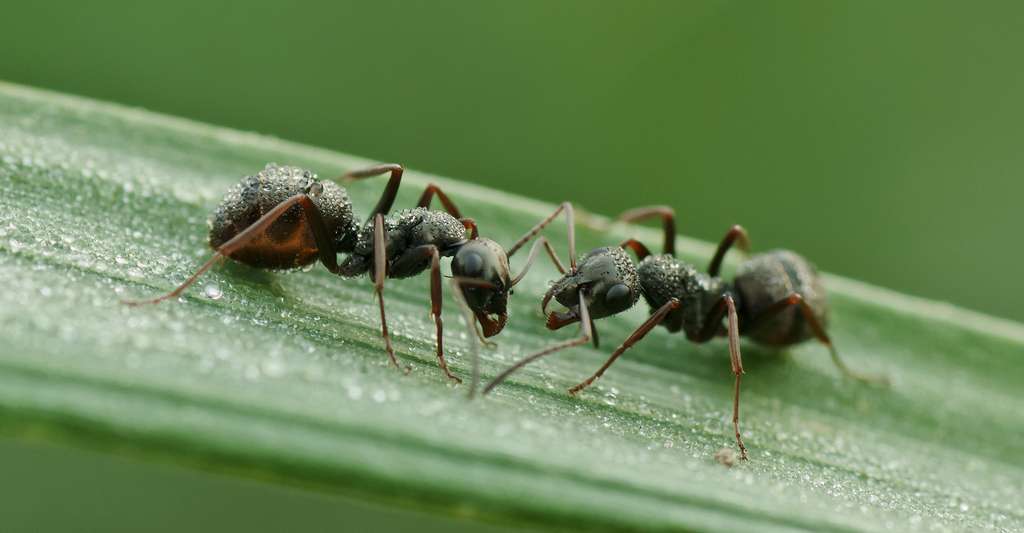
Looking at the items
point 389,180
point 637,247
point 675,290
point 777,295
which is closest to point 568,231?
point 637,247

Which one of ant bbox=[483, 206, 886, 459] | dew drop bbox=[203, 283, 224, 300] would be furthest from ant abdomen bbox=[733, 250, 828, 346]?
dew drop bbox=[203, 283, 224, 300]

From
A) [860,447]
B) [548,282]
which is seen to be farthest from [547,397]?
[860,447]

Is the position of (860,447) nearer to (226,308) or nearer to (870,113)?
(226,308)

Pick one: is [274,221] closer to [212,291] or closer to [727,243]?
[212,291]

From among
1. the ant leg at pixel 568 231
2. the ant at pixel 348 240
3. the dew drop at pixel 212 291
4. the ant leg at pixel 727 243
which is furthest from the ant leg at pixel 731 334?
the dew drop at pixel 212 291

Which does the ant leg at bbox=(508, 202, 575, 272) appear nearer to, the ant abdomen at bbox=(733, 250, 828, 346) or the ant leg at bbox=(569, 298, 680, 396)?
the ant leg at bbox=(569, 298, 680, 396)

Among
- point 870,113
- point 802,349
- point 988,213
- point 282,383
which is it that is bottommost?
point 802,349
